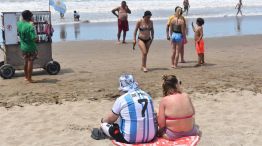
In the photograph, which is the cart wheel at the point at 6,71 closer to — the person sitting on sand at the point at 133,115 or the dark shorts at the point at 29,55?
the dark shorts at the point at 29,55

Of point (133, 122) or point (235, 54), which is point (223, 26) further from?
point (133, 122)

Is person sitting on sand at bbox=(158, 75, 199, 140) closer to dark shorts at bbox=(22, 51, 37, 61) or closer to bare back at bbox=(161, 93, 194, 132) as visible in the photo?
bare back at bbox=(161, 93, 194, 132)

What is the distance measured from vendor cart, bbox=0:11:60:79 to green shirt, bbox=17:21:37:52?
731mm

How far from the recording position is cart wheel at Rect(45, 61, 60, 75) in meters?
11.0

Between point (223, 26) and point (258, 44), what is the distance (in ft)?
25.7

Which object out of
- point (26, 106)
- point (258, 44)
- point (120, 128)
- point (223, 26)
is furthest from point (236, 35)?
point (120, 128)

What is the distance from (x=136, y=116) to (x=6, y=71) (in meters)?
5.88

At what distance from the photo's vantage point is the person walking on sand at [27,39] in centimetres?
969

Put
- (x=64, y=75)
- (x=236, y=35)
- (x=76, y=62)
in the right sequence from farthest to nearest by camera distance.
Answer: (x=236, y=35) → (x=76, y=62) → (x=64, y=75)

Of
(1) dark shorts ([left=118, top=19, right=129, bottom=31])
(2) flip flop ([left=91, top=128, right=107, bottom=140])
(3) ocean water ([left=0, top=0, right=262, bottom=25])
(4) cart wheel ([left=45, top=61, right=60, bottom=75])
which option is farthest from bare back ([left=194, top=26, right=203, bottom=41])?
(3) ocean water ([left=0, top=0, right=262, bottom=25])

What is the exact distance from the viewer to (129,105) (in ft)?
18.1

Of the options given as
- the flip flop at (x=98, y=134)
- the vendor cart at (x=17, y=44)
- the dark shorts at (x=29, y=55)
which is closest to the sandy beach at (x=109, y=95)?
the flip flop at (x=98, y=134)

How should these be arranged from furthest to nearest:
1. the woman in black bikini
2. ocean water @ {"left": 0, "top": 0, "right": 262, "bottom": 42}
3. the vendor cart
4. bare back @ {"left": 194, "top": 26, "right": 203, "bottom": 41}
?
ocean water @ {"left": 0, "top": 0, "right": 262, "bottom": 42} → bare back @ {"left": 194, "top": 26, "right": 203, "bottom": 41} → the woman in black bikini → the vendor cart

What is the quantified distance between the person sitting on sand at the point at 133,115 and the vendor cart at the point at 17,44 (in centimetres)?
551
